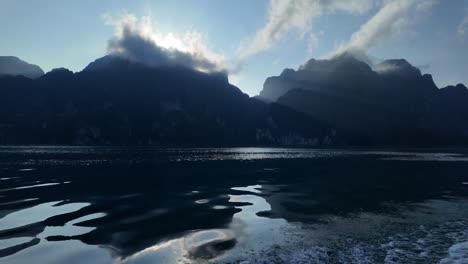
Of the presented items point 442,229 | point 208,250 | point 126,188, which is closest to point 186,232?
point 208,250

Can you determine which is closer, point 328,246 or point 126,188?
point 328,246

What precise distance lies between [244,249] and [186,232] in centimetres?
602

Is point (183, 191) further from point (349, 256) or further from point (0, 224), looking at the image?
point (349, 256)

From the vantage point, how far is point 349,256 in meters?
18.7

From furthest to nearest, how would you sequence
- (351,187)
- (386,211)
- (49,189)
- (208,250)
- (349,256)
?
(351,187) → (49,189) → (386,211) → (208,250) → (349,256)

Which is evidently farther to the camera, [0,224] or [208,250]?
[0,224]

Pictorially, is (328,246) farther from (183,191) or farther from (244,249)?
(183,191)

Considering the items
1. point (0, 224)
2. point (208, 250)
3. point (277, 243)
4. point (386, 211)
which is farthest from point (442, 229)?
point (0, 224)

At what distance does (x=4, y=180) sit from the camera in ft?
176

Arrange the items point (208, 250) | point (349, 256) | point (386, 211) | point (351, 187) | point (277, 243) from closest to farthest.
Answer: point (349, 256) < point (208, 250) < point (277, 243) < point (386, 211) < point (351, 187)

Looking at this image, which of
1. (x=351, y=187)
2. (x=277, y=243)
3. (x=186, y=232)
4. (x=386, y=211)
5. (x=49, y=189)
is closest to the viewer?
(x=277, y=243)

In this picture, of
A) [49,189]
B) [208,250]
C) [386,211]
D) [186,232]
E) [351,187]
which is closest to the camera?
[208,250]

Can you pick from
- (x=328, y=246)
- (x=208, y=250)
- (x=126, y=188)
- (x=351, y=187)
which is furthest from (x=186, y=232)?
(x=351, y=187)

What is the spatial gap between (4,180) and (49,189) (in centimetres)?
1476
